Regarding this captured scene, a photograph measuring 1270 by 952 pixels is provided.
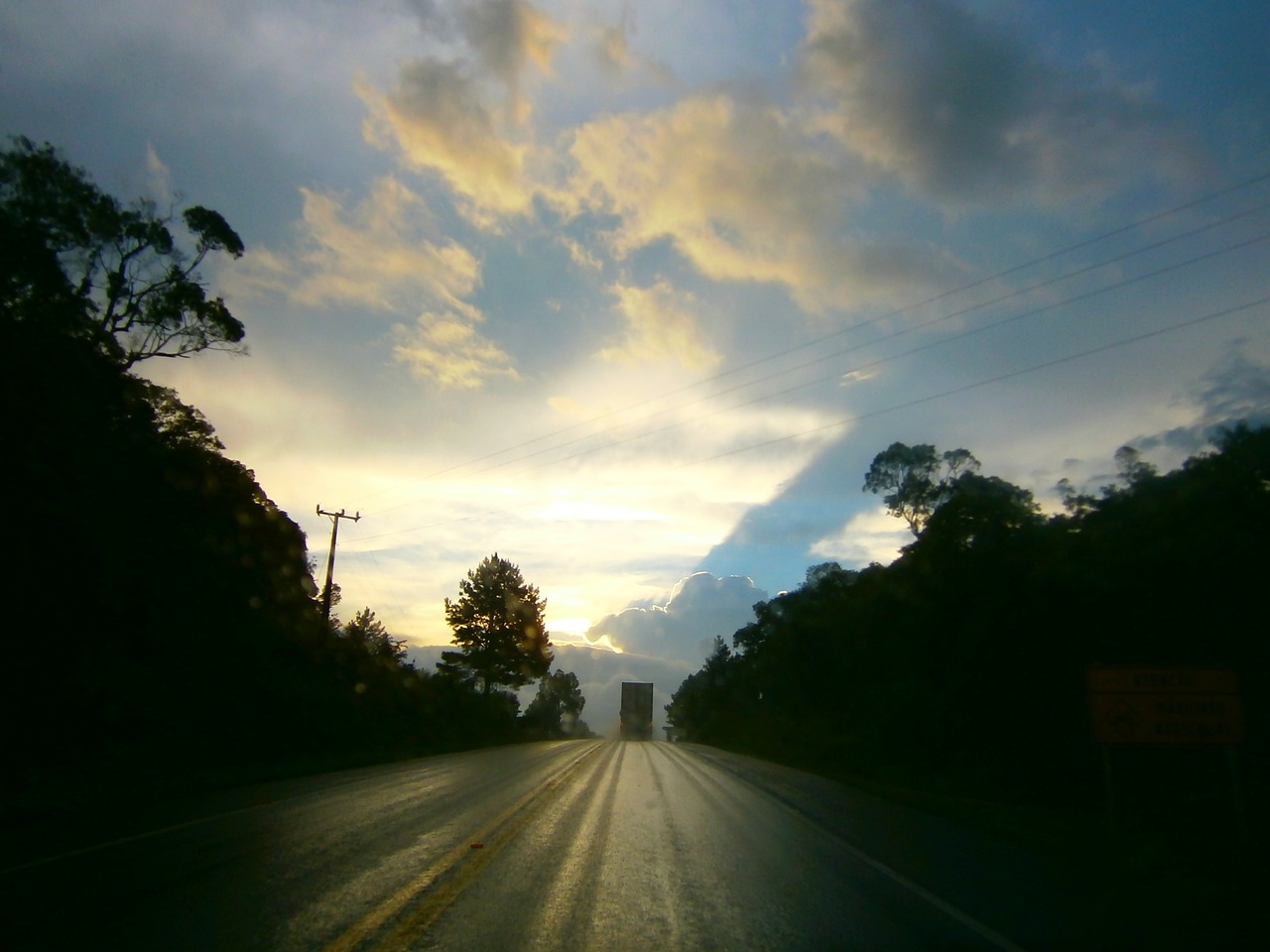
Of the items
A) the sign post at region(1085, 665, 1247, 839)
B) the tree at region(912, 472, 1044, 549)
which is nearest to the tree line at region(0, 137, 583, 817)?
the sign post at region(1085, 665, 1247, 839)

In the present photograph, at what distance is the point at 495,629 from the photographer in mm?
69062

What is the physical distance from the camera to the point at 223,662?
93.6 ft

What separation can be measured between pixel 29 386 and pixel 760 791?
19.1m

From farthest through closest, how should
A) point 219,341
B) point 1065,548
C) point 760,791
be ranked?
1. point 219,341
2. point 1065,548
3. point 760,791

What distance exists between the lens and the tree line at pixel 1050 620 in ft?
74.5

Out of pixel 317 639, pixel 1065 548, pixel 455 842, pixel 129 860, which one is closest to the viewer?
pixel 129 860

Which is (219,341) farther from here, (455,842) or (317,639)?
(455,842)

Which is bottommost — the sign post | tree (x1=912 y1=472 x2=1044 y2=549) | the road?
the road

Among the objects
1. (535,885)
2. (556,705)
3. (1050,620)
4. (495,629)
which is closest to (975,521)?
(1050,620)

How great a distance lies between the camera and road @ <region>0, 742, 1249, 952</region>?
629cm

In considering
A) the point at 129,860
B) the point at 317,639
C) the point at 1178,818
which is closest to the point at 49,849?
the point at 129,860

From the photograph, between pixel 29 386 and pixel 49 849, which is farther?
pixel 29 386

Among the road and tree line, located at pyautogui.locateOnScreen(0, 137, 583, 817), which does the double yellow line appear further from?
tree line, located at pyautogui.locateOnScreen(0, 137, 583, 817)

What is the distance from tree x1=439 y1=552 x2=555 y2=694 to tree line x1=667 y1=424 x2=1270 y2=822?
31.5 m
